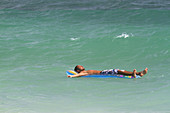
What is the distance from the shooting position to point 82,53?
15.2 metres

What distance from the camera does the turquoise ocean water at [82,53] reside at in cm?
860

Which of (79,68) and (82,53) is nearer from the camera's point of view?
(79,68)

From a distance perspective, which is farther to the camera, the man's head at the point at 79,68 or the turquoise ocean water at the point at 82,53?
the man's head at the point at 79,68

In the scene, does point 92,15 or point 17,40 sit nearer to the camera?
point 17,40

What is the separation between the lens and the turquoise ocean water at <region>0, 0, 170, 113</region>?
8.60 meters

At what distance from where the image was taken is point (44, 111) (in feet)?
25.7

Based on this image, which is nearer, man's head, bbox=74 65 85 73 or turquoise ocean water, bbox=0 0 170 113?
turquoise ocean water, bbox=0 0 170 113

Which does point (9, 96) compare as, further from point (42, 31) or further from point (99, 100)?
point (42, 31)

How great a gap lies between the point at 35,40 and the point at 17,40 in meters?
0.97

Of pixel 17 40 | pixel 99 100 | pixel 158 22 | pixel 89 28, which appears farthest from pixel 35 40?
pixel 99 100

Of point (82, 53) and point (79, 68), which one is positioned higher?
point (82, 53)

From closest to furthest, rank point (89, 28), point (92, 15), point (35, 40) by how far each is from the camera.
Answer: point (35, 40) < point (89, 28) < point (92, 15)

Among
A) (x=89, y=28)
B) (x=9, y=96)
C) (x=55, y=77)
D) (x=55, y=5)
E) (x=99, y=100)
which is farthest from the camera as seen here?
(x=55, y=5)

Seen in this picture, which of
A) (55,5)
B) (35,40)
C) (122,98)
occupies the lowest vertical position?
(122,98)
